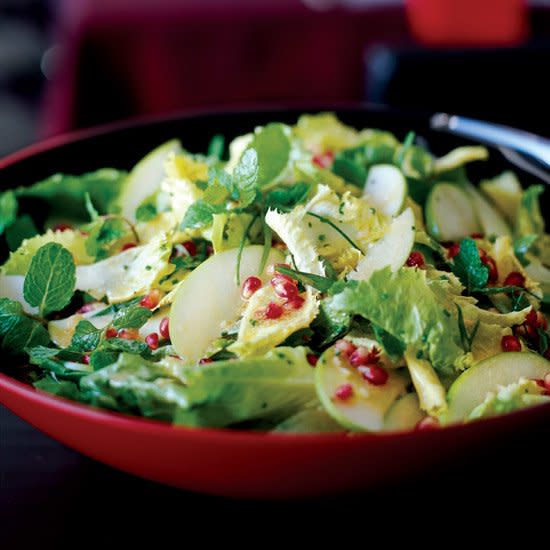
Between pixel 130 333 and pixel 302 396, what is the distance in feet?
1.06

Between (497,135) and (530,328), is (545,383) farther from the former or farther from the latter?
(497,135)

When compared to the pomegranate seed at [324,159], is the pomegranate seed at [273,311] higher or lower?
lower

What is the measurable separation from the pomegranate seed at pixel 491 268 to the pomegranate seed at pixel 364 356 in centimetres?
33

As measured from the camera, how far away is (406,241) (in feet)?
3.93

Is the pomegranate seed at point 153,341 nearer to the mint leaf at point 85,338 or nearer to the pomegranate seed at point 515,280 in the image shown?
the mint leaf at point 85,338

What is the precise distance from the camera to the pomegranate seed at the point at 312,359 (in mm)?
1074

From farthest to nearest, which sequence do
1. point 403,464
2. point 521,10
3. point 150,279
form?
point 521,10
point 150,279
point 403,464

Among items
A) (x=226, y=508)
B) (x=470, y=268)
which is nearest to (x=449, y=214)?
(x=470, y=268)

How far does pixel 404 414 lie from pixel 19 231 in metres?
0.87

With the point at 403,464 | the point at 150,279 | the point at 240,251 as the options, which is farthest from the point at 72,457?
the point at 403,464

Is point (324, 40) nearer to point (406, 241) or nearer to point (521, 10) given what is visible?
point (521, 10)

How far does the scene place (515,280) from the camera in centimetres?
131

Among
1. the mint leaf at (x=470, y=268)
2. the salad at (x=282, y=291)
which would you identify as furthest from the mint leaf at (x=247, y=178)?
the mint leaf at (x=470, y=268)

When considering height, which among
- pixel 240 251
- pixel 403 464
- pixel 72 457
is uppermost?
pixel 240 251
